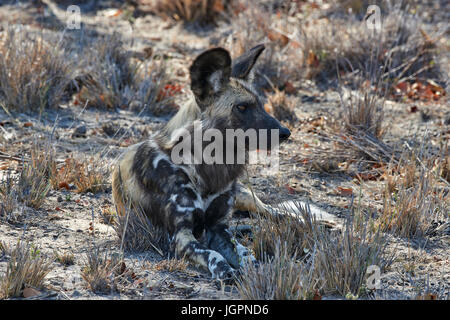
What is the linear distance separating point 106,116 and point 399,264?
3789 millimetres

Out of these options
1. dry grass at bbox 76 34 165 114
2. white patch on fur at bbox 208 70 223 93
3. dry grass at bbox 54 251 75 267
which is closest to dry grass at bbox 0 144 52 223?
dry grass at bbox 54 251 75 267

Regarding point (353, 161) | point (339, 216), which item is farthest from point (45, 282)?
point (353, 161)

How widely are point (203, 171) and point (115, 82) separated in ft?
10.0

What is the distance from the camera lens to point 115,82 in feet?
22.2

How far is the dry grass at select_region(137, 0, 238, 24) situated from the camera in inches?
390

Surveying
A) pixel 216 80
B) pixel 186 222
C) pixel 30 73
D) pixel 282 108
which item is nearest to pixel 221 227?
pixel 186 222

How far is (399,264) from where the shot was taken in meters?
3.82

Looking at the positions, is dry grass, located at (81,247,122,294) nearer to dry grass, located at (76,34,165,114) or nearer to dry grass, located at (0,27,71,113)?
dry grass, located at (0,27,71,113)

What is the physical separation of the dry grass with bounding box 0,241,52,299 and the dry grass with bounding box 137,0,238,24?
718 cm

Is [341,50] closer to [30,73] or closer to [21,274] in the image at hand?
[30,73]

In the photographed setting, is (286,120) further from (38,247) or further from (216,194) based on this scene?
(38,247)

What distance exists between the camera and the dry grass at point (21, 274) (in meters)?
3.12

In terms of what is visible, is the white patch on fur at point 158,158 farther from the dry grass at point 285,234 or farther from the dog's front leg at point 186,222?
the dry grass at point 285,234

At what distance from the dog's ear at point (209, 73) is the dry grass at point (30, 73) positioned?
261 cm
